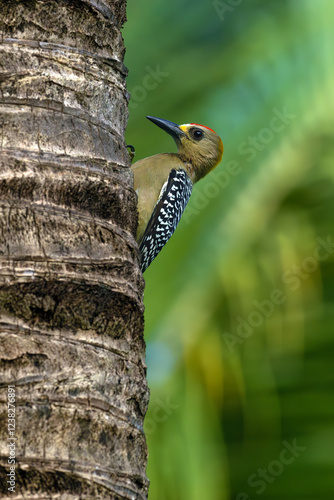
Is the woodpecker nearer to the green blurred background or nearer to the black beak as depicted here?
the black beak

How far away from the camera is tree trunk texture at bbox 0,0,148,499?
187 cm

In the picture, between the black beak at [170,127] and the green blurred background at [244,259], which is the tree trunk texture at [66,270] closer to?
the green blurred background at [244,259]

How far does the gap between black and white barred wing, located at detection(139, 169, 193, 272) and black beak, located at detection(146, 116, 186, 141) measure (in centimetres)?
31

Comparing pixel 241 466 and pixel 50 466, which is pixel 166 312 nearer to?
pixel 241 466

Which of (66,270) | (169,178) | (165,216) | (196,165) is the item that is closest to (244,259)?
(165,216)

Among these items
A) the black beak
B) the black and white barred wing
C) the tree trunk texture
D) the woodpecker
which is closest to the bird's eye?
the woodpecker

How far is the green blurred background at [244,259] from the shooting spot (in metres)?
4.83

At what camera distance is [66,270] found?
6.56 feet

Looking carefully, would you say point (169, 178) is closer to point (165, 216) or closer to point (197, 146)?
point (165, 216)

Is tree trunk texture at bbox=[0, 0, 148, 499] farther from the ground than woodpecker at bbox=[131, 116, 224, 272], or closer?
closer

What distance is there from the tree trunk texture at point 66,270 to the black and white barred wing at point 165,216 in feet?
9.32

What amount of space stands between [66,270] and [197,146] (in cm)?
431

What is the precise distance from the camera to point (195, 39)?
623cm

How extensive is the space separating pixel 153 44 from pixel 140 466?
480 cm
